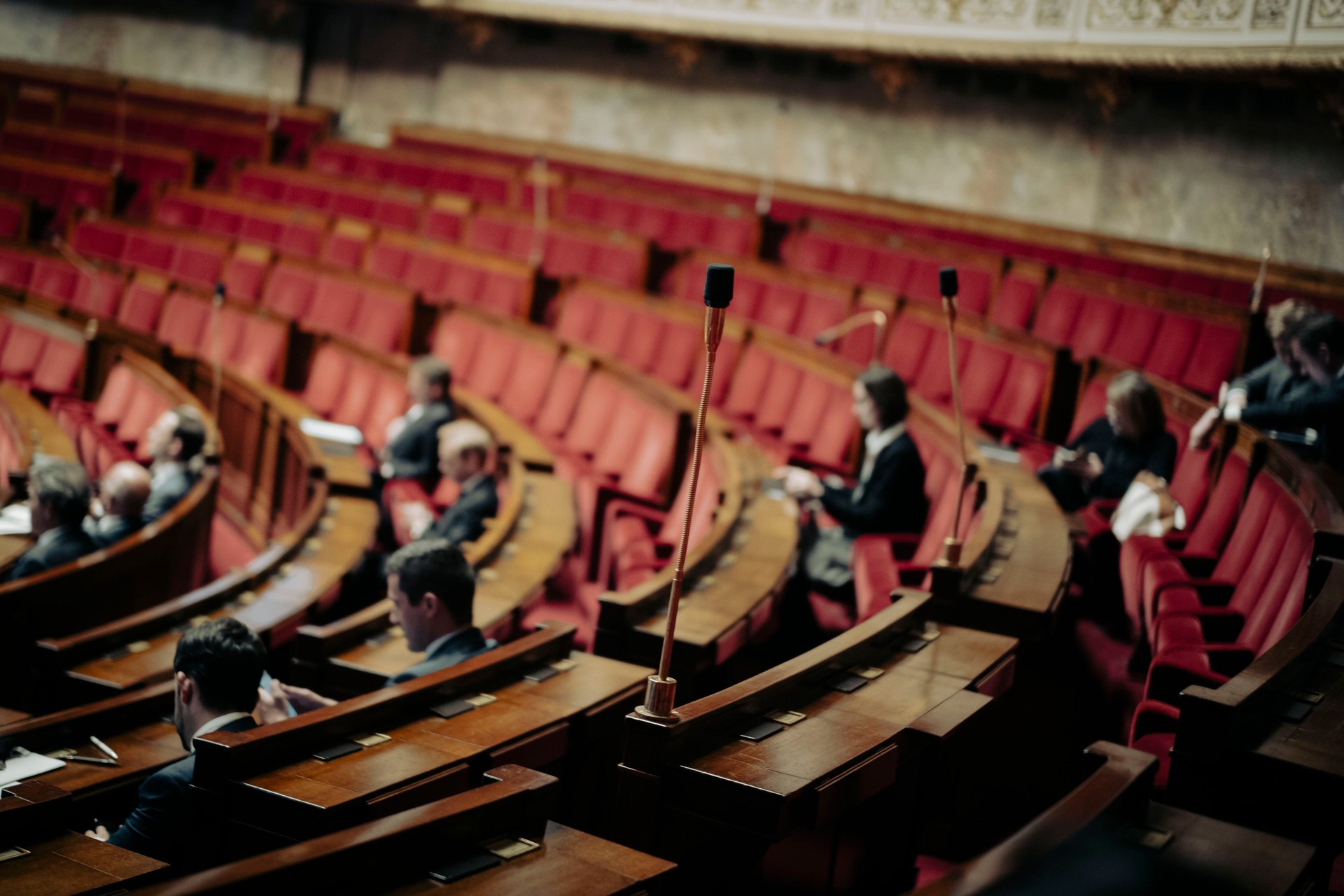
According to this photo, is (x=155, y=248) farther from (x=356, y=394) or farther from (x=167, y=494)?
(x=167, y=494)

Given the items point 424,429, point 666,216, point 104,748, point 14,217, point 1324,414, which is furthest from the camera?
point 14,217

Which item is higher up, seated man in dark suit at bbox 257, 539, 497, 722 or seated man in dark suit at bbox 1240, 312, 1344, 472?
seated man in dark suit at bbox 1240, 312, 1344, 472

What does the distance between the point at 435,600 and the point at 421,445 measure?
66cm

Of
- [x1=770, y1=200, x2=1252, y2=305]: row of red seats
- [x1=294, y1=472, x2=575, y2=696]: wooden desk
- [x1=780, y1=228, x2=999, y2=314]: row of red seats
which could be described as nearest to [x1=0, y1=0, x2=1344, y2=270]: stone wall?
[x1=770, y1=200, x2=1252, y2=305]: row of red seats

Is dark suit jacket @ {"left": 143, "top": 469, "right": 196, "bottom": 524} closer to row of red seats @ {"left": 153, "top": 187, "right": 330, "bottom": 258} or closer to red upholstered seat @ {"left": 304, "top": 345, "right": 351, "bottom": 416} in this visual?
red upholstered seat @ {"left": 304, "top": 345, "right": 351, "bottom": 416}

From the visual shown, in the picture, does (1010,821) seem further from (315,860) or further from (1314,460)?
(315,860)

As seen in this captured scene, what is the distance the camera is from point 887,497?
103cm

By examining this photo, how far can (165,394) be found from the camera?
1.58 m

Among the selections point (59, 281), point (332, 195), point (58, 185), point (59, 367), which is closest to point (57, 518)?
point (59, 367)

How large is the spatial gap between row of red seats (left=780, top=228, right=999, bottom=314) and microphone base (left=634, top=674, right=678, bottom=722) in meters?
1.32

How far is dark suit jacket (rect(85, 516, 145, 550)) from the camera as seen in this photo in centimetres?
111

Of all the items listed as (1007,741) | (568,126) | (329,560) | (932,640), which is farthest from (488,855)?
(568,126)

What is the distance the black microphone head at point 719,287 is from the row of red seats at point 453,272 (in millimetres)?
1398

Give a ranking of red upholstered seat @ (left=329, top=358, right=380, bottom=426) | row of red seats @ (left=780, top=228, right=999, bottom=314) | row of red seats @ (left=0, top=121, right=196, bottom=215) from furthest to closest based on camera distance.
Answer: row of red seats @ (left=0, top=121, right=196, bottom=215), row of red seats @ (left=780, top=228, right=999, bottom=314), red upholstered seat @ (left=329, top=358, right=380, bottom=426)
